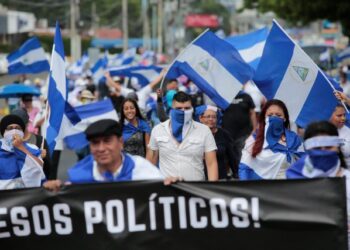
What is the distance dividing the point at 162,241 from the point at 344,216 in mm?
1182

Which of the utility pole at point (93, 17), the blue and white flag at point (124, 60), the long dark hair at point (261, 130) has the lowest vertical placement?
the utility pole at point (93, 17)

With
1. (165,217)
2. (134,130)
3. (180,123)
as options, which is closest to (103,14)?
(134,130)

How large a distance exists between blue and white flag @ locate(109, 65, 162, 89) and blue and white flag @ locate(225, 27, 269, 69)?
20.4ft

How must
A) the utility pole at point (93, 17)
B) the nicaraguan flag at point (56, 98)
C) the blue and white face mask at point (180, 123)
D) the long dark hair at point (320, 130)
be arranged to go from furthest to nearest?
the utility pole at point (93, 17) < the nicaraguan flag at point (56, 98) < the blue and white face mask at point (180, 123) < the long dark hair at point (320, 130)

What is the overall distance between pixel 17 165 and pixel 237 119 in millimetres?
7961

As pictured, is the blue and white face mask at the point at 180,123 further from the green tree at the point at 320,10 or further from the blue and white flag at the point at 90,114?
the green tree at the point at 320,10

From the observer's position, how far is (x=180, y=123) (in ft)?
32.4

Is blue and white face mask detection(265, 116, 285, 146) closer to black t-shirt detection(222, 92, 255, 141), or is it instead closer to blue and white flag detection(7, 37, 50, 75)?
black t-shirt detection(222, 92, 255, 141)

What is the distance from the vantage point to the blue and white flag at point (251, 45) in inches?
593

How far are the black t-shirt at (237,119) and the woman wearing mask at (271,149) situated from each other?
21.9 ft

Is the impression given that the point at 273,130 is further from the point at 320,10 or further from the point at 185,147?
the point at 320,10

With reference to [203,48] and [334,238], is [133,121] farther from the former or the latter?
[334,238]

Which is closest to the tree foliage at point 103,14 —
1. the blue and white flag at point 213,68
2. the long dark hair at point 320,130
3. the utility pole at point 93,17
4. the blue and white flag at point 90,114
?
the utility pole at point 93,17

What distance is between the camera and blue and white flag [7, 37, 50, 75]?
2155cm
